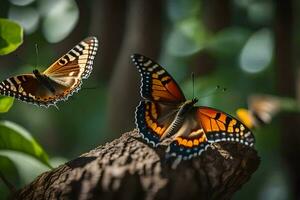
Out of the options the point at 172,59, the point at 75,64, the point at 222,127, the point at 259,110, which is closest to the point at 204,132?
the point at 222,127

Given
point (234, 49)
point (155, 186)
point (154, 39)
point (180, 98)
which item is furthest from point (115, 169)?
point (234, 49)

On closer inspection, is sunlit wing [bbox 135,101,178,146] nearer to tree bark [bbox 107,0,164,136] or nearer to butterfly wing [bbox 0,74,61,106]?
butterfly wing [bbox 0,74,61,106]

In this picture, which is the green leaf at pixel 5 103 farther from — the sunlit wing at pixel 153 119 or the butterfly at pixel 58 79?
the sunlit wing at pixel 153 119

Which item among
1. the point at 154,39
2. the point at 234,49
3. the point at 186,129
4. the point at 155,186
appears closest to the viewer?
the point at 155,186

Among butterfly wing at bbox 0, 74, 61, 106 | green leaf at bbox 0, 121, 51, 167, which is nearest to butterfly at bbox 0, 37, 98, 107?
butterfly wing at bbox 0, 74, 61, 106

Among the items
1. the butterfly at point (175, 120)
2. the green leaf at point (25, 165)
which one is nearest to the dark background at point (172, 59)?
the green leaf at point (25, 165)

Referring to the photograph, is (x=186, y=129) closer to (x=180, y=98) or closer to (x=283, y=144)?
(x=180, y=98)
